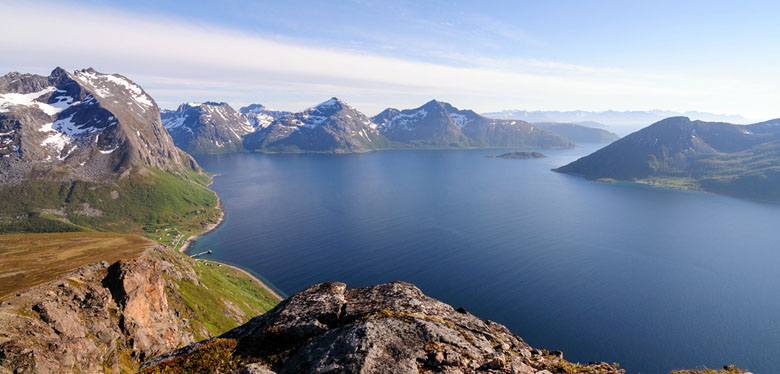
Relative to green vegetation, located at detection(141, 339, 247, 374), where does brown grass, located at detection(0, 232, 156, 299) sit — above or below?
below

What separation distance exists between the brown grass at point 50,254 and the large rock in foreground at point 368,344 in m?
74.1

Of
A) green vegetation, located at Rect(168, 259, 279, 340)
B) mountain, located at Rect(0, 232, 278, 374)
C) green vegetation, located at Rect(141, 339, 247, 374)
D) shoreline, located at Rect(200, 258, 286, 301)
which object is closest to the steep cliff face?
mountain, located at Rect(0, 232, 278, 374)

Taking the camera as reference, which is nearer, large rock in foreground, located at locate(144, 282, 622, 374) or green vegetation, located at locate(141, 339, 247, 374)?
large rock in foreground, located at locate(144, 282, 622, 374)

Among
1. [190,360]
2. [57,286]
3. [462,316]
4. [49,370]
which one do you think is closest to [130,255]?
[57,286]

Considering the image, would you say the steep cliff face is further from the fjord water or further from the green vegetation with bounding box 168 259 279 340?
the fjord water

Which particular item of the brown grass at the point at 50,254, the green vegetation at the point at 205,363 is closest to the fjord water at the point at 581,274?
the brown grass at the point at 50,254

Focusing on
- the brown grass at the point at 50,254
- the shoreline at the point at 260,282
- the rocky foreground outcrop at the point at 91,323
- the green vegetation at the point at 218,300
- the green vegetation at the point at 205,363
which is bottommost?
the shoreline at the point at 260,282

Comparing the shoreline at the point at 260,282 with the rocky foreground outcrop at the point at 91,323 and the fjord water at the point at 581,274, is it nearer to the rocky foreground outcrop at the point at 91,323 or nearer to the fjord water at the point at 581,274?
the fjord water at the point at 581,274

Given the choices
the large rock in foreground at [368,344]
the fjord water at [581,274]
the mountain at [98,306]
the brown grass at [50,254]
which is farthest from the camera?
the fjord water at [581,274]

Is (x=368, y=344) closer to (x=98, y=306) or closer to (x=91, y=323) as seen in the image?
(x=91, y=323)

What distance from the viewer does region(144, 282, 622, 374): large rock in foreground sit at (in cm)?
1555

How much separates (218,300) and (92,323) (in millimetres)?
53629

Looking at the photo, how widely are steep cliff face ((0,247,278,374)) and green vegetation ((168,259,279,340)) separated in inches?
259

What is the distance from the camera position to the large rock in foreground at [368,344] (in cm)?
1555
